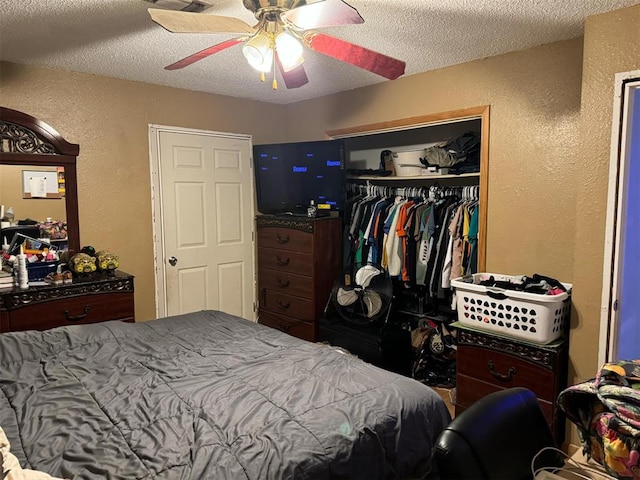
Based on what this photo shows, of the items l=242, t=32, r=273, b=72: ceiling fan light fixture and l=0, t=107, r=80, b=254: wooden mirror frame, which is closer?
l=242, t=32, r=273, b=72: ceiling fan light fixture

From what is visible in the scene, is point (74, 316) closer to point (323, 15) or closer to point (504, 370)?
point (323, 15)

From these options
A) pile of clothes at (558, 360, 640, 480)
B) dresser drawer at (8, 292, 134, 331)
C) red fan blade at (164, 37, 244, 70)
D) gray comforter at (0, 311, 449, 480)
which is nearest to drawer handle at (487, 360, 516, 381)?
gray comforter at (0, 311, 449, 480)

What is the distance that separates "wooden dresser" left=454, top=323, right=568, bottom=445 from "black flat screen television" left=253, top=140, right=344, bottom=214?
1660mm

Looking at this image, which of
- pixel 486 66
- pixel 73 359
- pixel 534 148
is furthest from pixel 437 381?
pixel 73 359

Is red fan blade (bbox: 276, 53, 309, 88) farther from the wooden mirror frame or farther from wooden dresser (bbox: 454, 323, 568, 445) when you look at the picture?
the wooden mirror frame

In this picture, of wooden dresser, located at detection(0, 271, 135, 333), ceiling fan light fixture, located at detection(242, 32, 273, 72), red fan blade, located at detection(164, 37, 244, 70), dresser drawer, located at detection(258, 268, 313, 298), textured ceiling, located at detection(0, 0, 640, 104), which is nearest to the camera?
ceiling fan light fixture, located at detection(242, 32, 273, 72)

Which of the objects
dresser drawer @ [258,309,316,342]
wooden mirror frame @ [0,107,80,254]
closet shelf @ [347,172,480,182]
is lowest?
dresser drawer @ [258,309,316,342]

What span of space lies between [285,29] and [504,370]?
212 cm

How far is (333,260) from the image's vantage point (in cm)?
395

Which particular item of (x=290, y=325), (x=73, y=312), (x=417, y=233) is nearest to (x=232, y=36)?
(x=417, y=233)

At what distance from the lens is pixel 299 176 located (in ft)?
13.1

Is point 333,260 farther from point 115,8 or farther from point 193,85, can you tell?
point 115,8

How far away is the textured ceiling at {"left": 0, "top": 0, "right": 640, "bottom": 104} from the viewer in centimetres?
213

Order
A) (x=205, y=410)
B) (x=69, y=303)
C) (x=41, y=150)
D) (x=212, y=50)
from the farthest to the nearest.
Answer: (x=41, y=150)
(x=69, y=303)
(x=212, y=50)
(x=205, y=410)
